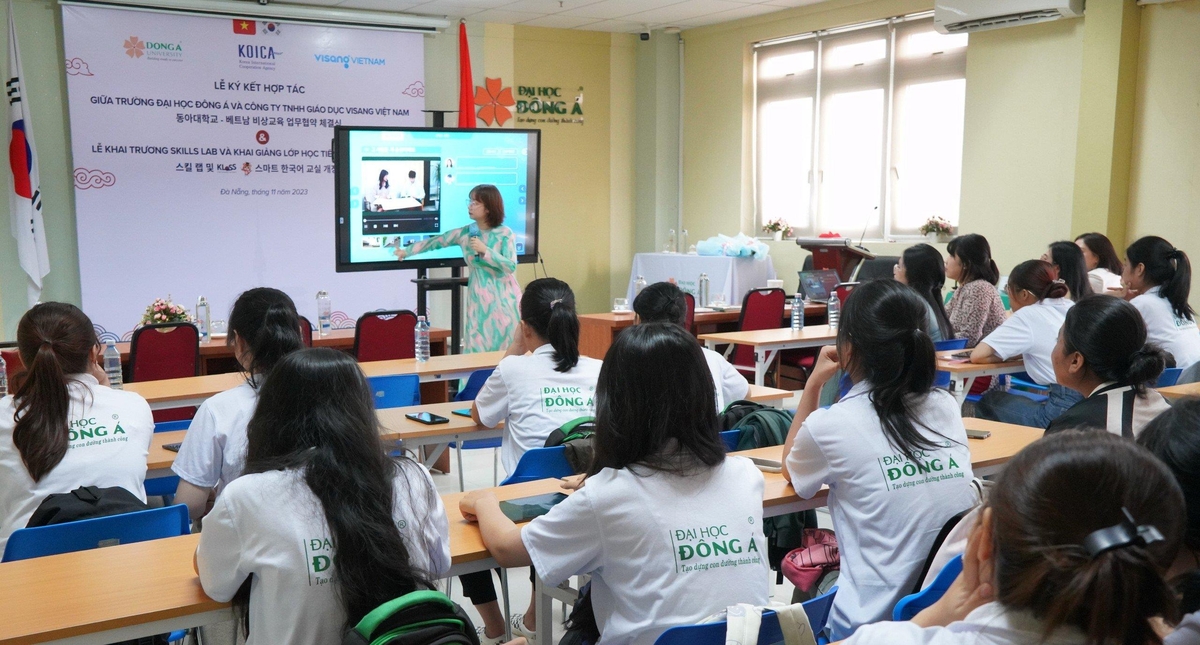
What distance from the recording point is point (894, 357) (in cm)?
226

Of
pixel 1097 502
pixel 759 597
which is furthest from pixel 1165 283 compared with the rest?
pixel 1097 502

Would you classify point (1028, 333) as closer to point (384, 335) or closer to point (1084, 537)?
point (384, 335)

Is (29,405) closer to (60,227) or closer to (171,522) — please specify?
(171,522)

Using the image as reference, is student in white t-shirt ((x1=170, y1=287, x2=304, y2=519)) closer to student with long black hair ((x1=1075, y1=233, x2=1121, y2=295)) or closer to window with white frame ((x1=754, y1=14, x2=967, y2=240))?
student with long black hair ((x1=1075, y1=233, x2=1121, y2=295))

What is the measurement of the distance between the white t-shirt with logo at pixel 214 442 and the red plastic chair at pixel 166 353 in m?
2.56

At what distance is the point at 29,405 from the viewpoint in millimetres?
2535

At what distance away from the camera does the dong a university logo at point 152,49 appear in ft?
25.6

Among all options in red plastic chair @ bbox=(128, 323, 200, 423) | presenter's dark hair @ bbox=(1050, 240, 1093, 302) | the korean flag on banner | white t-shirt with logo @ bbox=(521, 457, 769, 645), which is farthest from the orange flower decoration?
white t-shirt with logo @ bbox=(521, 457, 769, 645)

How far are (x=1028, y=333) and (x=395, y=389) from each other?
2852mm

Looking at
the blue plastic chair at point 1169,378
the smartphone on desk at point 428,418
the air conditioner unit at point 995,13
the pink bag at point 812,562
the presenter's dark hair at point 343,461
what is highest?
the air conditioner unit at point 995,13

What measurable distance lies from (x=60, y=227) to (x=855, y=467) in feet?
24.8

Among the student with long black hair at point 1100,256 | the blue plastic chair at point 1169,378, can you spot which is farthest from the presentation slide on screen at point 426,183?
the blue plastic chair at point 1169,378

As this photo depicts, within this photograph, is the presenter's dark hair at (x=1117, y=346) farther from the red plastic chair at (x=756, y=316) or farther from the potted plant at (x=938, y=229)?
the potted plant at (x=938, y=229)

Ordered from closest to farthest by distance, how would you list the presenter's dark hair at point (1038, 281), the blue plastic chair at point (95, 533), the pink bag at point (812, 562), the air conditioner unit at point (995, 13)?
1. the blue plastic chair at point (95, 533)
2. the pink bag at point (812, 562)
3. the presenter's dark hair at point (1038, 281)
4. the air conditioner unit at point (995, 13)
